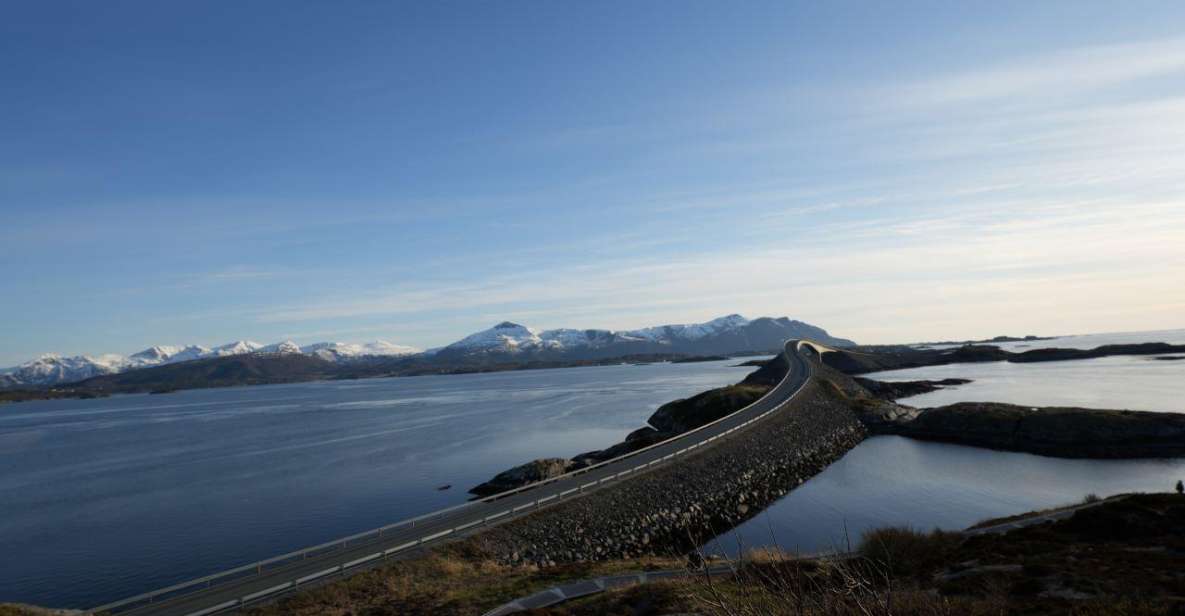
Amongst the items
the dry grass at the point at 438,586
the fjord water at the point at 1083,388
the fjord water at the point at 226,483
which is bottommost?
the fjord water at the point at 226,483

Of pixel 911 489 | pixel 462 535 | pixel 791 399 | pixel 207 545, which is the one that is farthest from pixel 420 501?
pixel 791 399

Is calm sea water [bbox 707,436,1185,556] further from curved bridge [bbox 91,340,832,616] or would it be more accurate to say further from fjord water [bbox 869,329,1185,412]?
fjord water [bbox 869,329,1185,412]

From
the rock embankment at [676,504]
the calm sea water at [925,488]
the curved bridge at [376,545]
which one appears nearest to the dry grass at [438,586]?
the curved bridge at [376,545]

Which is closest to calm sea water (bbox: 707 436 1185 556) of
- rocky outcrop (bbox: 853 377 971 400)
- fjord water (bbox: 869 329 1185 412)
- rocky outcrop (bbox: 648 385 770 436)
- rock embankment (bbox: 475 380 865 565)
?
rock embankment (bbox: 475 380 865 565)

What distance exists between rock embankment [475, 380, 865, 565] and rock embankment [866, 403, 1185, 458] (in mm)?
14923

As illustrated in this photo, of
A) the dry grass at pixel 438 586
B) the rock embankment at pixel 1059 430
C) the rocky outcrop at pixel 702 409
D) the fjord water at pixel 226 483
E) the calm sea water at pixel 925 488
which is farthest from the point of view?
the rocky outcrop at pixel 702 409

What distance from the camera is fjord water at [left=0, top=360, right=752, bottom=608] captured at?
1515 inches

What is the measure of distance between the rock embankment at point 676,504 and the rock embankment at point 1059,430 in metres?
14.9

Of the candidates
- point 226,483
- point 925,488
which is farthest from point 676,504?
point 226,483

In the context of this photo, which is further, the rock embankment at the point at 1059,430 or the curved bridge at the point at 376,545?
the rock embankment at the point at 1059,430

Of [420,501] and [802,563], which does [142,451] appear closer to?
[420,501]

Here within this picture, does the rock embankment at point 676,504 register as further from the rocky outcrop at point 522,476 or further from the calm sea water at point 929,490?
the rocky outcrop at point 522,476

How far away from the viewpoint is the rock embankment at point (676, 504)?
32406 millimetres

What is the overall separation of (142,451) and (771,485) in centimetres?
9439
